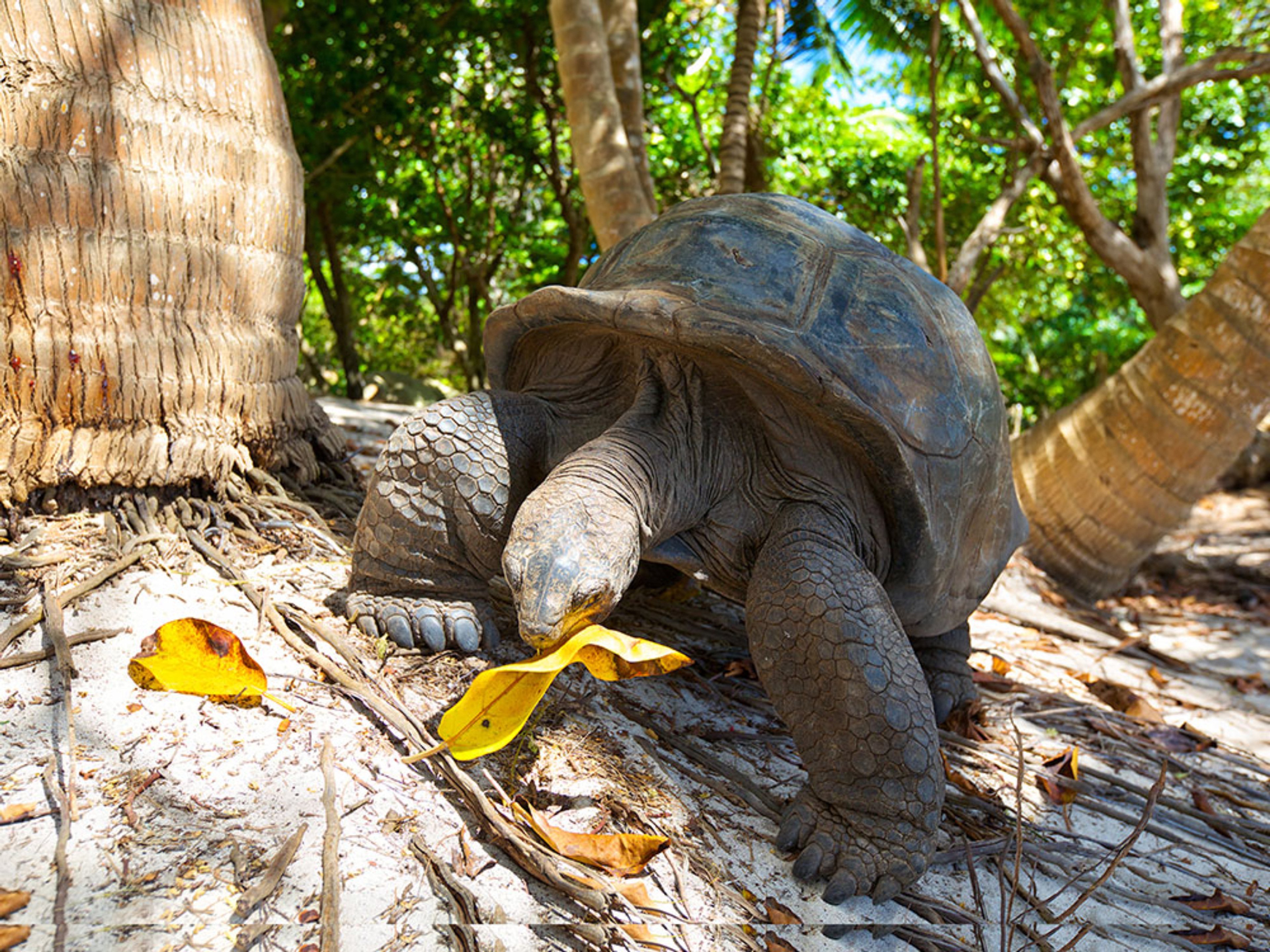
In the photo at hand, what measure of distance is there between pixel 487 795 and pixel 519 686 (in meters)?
0.28

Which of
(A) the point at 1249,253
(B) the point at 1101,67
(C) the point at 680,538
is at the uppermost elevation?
(B) the point at 1101,67

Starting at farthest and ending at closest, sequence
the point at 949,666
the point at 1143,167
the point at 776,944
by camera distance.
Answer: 1. the point at 1143,167
2. the point at 949,666
3. the point at 776,944

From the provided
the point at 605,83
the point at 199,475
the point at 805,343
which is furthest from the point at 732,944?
the point at 605,83

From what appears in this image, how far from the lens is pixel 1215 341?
190 inches

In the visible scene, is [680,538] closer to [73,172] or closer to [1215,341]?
[73,172]

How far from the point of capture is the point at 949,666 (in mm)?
3145

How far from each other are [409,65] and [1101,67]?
7.44 m

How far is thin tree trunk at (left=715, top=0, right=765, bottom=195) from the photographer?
552cm

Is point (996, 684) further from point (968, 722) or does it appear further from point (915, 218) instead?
point (915, 218)

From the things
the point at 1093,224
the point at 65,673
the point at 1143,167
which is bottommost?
the point at 65,673

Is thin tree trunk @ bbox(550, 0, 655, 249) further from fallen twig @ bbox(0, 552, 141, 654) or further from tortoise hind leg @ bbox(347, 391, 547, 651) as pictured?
fallen twig @ bbox(0, 552, 141, 654)

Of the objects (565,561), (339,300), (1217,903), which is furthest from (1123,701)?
(339,300)

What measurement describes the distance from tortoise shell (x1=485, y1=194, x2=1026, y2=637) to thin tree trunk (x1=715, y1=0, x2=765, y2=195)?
2.72 m

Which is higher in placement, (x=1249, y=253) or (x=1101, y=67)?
(x=1101, y=67)
